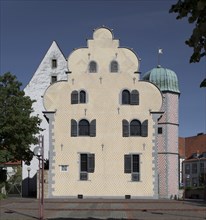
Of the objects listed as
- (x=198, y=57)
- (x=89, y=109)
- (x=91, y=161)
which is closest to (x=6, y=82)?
(x=89, y=109)

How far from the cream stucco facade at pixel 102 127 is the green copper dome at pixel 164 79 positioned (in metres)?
5.12

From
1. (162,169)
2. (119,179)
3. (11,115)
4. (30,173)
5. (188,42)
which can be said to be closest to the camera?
(188,42)

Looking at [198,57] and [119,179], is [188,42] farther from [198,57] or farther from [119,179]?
[119,179]

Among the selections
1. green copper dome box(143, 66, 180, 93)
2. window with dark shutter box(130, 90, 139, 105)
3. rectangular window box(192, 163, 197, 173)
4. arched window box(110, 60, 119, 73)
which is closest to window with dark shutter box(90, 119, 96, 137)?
window with dark shutter box(130, 90, 139, 105)

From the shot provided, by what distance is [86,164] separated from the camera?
115 feet

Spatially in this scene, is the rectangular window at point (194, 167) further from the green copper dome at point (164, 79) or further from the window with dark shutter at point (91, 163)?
the window with dark shutter at point (91, 163)

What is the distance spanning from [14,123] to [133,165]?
9.70 meters

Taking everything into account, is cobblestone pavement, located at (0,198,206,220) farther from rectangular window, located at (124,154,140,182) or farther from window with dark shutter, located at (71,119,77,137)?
window with dark shutter, located at (71,119,77,137)

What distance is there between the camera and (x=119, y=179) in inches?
1366

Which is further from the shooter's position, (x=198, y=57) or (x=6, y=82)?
(x=6, y=82)

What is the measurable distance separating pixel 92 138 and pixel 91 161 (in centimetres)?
179

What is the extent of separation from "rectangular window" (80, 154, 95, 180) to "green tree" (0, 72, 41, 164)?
4.09 metres

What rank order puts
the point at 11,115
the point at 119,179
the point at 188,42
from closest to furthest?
the point at 188,42, the point at 11,115, the point at 119,179

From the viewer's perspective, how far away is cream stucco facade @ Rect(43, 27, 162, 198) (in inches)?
1368
